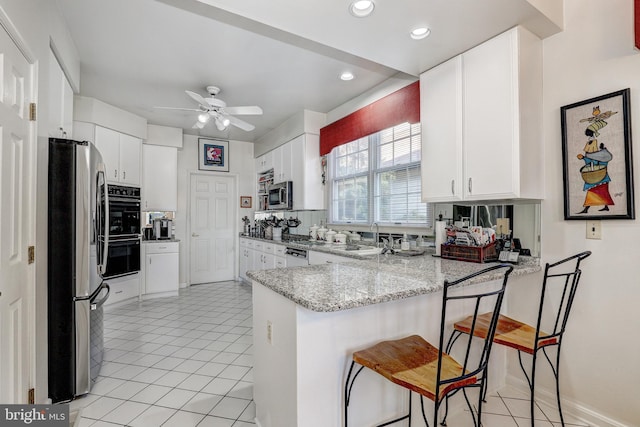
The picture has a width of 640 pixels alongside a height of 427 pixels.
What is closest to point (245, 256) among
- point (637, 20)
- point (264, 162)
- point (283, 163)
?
point (264, 162)

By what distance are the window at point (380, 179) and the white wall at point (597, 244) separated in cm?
117

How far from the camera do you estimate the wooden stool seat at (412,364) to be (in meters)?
1.18

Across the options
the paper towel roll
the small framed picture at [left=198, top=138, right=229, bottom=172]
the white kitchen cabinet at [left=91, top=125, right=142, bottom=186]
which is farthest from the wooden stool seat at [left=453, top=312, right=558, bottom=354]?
the small framed picture at [left=198, top=138, right=229, bottom=172]

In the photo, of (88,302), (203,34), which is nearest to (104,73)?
(203,34)

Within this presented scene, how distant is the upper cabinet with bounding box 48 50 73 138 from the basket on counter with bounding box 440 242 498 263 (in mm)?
2992

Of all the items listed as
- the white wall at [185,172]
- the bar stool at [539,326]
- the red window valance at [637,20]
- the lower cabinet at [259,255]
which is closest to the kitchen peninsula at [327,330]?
the bar stool at [539,326]

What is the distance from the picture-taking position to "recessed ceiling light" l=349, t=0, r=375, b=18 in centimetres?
170

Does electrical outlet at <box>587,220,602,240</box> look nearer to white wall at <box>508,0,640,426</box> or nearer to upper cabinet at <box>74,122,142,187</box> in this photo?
white wall at <box>508,0,640,426</box>

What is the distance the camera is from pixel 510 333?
67.2 inches

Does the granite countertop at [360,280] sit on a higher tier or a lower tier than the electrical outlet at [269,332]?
higher

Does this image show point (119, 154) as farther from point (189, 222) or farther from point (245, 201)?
point (245, 201)

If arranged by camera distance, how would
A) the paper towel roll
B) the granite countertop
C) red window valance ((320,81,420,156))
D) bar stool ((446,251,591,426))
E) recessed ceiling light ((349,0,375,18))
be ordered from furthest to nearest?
red window valance ((320,81,420,156)) < the paper towel roll < recessed ceiling light ((349,0,375,18)) < bar stool ((446,251,591,426)) < the granite countertop

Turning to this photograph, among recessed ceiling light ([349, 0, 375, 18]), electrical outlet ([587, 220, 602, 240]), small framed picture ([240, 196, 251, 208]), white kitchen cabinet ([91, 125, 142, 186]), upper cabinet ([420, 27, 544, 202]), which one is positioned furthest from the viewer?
small framed picture ([240, 196, 251, 208])

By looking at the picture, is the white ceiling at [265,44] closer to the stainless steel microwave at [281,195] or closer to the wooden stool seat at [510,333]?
the stainless steel microwave at [281,195]
